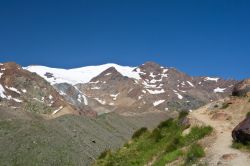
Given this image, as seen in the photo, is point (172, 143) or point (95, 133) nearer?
point (172, 143)

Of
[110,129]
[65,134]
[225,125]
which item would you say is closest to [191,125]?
[225,125]

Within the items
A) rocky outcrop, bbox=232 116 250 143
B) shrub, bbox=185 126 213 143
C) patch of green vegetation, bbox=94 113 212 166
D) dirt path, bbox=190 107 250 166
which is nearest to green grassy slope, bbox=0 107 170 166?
patch of green vegetation, bbox=94 113 212 166

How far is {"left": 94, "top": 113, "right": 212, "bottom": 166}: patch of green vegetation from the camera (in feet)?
81.9

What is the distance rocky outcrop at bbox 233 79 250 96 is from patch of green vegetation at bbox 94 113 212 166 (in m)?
4.65

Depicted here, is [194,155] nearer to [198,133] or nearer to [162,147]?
[198,133]

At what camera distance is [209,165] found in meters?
21.5

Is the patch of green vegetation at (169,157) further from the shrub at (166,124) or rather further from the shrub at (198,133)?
the shrub at (166,124)

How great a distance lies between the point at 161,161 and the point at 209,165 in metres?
4.42

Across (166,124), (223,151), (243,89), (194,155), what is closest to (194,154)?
(194,155)

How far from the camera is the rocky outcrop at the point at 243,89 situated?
3499 cm

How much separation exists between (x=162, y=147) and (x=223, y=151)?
6.32m

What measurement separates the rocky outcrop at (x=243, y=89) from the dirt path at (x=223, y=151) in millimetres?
5755

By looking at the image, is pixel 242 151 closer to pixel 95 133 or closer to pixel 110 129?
pixel 95 133

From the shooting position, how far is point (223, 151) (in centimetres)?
2306
